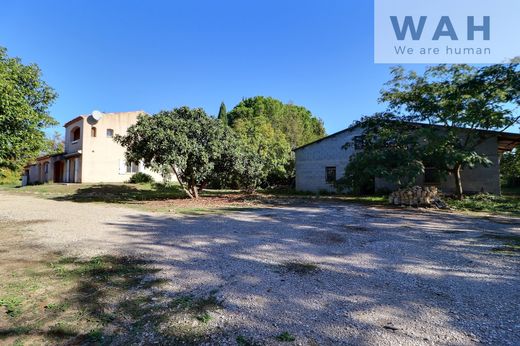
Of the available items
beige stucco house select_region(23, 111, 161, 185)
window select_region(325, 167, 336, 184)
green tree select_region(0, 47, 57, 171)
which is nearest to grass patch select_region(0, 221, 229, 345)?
green tree select_region(0, 47, 57, 171)

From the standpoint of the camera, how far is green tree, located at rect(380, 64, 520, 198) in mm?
12367

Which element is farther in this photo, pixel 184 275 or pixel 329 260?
pixel 329 260

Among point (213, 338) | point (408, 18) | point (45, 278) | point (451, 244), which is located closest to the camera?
point (213, 338)

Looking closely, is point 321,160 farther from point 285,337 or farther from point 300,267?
point 285,337

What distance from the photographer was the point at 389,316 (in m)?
2.80

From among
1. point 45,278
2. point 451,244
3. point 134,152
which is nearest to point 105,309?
point 45,278

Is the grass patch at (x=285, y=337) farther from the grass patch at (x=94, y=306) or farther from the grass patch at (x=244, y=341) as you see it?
the grass patch at (x=94, y=306)

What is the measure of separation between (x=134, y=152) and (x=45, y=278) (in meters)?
10.1

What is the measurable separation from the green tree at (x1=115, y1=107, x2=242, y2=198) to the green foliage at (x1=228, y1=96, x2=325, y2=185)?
12.9 ft

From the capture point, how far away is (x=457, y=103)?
13.0m

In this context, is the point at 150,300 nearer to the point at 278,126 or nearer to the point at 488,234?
the point at 488,234

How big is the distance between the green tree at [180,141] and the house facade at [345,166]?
7260 mm

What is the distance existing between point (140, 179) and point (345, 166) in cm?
1678

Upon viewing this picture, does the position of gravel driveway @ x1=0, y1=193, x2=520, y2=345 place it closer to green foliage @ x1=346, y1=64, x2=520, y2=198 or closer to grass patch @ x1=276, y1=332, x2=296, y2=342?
grass patch @ x1=276, y1=332, x2=296, y2=342
